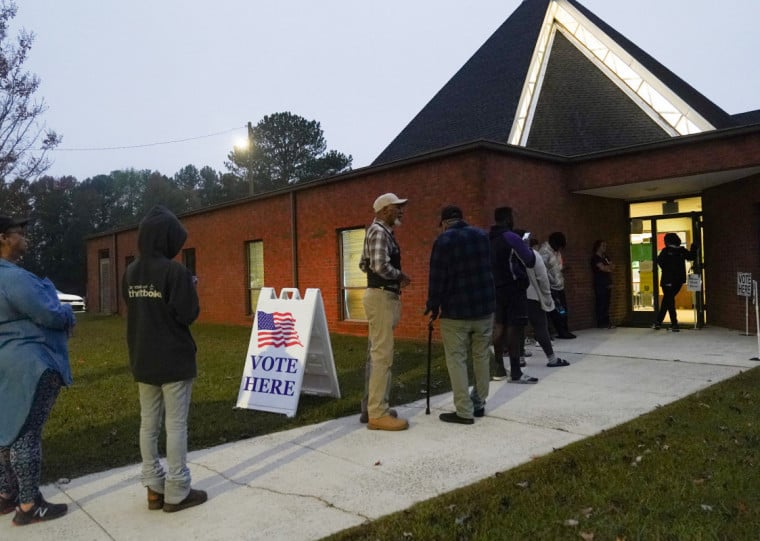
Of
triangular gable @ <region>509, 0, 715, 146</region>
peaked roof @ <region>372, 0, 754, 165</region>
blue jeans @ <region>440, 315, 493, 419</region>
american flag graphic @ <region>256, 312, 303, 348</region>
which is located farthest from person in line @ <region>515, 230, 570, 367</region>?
triangular gable @ <region>509, 0, 715, 146</region>

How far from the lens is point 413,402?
6488mm

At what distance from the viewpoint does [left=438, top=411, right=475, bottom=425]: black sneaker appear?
5.48 meters

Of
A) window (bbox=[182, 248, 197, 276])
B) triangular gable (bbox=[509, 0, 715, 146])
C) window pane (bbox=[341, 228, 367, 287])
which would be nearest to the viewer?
window pane (bbox=[341, 228, 367, 287])

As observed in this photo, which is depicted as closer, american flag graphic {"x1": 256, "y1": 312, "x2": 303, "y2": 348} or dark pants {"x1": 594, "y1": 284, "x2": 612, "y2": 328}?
american flag graphic {"x1": 256, "y1": 312, "x2": 303, "y2": 348}

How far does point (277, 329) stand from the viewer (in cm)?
650

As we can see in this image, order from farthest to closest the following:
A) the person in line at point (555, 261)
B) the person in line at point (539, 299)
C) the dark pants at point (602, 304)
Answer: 1. the dark pants at point (602, 304)
2. the person in line at point (555, 261)
3. the person in line at point (539, 299)

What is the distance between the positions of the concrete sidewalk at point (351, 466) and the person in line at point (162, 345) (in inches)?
8.7

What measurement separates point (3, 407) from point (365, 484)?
7.33ft

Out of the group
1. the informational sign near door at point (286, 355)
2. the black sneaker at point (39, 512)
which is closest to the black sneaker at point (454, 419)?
the informational sign near door at point (286, 355)

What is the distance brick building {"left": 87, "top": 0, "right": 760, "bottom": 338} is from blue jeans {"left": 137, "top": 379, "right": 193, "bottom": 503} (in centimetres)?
752

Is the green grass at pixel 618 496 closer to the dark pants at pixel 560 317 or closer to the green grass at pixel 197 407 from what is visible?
the green grass at pixel 197 407

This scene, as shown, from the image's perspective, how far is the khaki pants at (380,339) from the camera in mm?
5223

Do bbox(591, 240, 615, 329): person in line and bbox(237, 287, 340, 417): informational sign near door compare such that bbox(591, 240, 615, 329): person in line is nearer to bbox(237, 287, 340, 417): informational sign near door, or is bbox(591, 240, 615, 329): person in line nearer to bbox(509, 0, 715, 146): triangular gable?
bbox(509, 0, 715, 146): triangular gable

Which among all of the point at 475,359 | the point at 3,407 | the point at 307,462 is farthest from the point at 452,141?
the point at 3,407
